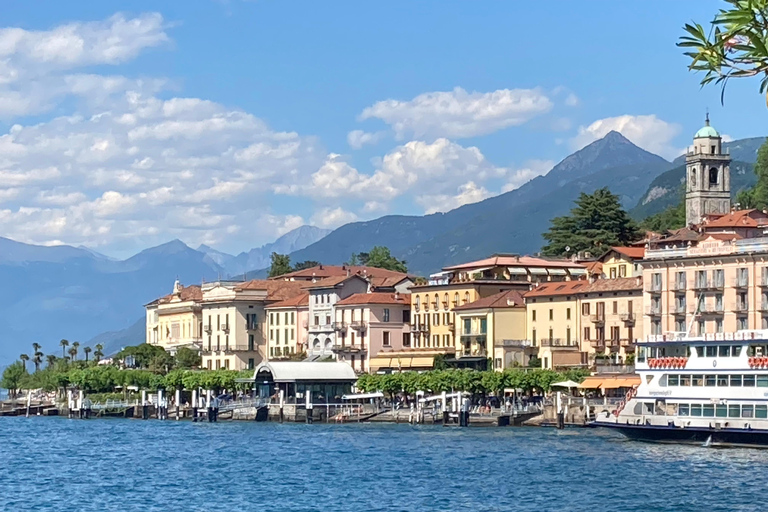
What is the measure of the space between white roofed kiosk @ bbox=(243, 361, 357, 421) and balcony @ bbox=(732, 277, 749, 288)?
32795 millimetres

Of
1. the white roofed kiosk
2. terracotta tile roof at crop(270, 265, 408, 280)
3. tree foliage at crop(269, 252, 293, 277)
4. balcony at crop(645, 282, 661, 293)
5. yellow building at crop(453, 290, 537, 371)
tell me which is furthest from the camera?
tree foliage at crop(269, 252, 293, 277)

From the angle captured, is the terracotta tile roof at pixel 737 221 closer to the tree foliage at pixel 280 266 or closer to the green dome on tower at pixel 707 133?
the green dome on tower at pixel 707 133

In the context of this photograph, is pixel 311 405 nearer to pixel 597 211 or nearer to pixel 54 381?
pixel 597 211

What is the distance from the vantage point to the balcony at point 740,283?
299 ft

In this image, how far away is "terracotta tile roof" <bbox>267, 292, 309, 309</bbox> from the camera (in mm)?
138250

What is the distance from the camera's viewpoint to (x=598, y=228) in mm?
136500

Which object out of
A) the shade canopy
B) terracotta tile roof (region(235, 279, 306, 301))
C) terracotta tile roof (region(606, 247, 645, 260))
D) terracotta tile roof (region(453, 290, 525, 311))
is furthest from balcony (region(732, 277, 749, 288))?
terracotta tile roof (region(235, 279, 306, 301))

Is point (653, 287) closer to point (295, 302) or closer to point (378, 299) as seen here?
point (378, 299)

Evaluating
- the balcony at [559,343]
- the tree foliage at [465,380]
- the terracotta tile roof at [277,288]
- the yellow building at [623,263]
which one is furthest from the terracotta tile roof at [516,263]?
the terracotta tile roof at [277,288]

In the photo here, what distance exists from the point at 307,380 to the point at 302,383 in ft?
1.48

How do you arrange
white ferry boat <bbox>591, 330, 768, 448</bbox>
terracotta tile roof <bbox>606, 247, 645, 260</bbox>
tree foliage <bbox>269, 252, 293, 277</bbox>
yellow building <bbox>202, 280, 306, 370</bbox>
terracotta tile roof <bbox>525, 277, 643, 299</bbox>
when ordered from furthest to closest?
1. tree foliage <bbox>269, 252, 293, 277</bbox>
2. yellow building <bbox>202, 280, 306, 370</bbox>
3. terracotta tile roof <bbox>606, 247, 645, 260</bbox>
4. terracotta tile roof <bbox>525, 277, 643, 299</bbox>
5. white ferry boat <bbox>591, 330, 768, 448</bbox>

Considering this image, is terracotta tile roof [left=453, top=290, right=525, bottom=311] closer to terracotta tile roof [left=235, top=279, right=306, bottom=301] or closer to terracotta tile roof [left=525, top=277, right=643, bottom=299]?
terracotta tile roof [left=525, top=277, right=643, bottom=299]

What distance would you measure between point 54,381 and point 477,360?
183 feet

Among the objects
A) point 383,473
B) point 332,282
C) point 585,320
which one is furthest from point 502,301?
point 383,473
